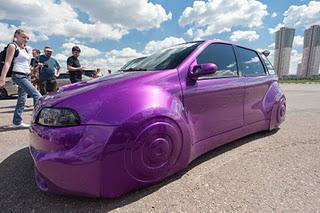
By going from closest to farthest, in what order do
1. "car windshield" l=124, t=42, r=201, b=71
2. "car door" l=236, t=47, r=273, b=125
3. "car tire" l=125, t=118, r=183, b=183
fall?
1. "car tire" l=125, t=118, r=183, b=183
2. "car windshield" l=124, t=42, r=201, b=71
3. "car door" l=236, t=47, r=273, b=125

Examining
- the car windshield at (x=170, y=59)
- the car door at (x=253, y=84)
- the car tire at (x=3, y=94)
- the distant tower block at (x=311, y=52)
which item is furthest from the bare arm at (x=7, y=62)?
the distant tower block at (x=311, y=52)

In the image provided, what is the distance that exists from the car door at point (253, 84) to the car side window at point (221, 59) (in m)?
0.18

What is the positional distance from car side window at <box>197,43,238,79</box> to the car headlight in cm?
144

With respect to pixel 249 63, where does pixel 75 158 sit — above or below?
below

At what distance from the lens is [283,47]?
7681cm

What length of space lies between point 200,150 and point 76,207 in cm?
134

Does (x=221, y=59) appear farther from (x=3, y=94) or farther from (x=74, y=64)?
(x=3, y=94)

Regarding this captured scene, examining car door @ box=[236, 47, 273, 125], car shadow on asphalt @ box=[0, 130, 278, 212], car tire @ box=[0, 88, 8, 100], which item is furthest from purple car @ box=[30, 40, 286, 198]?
car tire @ box=[0, 88, 8, 100]

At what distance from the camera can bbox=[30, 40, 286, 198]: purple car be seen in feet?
5.98

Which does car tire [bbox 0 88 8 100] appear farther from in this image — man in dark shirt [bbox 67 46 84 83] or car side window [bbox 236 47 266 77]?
car side window [bbox 236 47 266 77]

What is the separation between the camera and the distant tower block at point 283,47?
7681 cm

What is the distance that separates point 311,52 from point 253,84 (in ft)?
278

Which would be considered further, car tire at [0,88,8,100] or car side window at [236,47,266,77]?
car tire at [0,88,8,100]

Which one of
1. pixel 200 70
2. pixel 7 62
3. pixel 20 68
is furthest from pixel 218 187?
pixel 20 68
